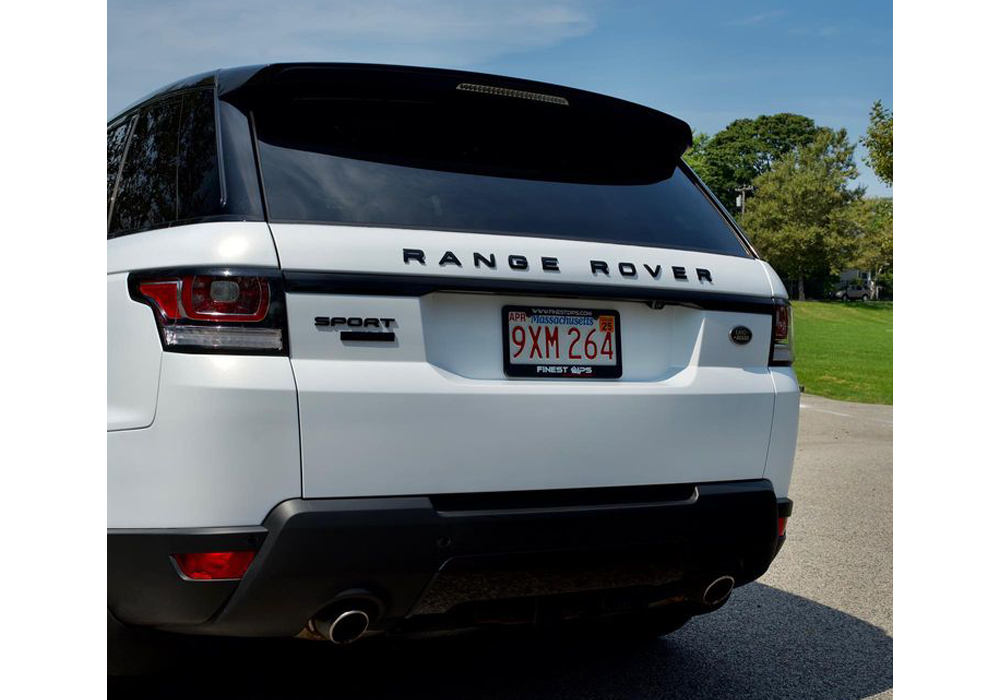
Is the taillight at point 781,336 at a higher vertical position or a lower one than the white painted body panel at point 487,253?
lower

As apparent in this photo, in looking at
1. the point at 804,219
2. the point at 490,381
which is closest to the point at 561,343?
the point at 490,381

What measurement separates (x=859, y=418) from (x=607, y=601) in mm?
12310

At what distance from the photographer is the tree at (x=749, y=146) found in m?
90.4

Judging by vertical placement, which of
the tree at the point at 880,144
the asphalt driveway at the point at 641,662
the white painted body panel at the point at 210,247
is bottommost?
the asphalt driveway at the point at 641,662

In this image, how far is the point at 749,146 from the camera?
308ft

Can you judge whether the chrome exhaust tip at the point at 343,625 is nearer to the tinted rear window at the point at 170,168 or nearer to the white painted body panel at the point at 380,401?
the white painted body panel at the point at 380,401

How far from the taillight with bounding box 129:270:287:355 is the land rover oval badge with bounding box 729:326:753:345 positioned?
4.74 feet

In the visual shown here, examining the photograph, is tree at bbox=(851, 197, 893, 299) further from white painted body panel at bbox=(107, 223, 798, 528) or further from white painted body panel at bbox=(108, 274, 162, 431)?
white painted body panel at bbox=(108, 274, 162, 431)

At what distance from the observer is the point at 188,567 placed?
254cm

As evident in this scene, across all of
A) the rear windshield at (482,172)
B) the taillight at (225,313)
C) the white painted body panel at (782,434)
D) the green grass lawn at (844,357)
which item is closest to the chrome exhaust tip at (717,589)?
the white painted body panel at (782,434)

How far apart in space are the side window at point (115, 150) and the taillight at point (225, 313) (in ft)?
3.40

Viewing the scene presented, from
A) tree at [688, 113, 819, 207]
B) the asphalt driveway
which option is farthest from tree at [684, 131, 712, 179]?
the asphalt driveway

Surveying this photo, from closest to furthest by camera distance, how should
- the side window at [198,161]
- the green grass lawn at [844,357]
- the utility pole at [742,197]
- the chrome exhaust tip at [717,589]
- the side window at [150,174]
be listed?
1. the side window at [198,161]
2. the side window at [150,174]
3. the chrome exhaust tip at [717,589]
4. the green grass lawn at [844,357]
5. the utility pole at [742,197]
